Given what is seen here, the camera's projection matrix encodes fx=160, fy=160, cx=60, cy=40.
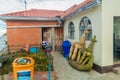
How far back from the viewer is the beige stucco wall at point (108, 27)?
8203mm

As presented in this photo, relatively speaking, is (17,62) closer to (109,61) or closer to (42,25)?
(109,61)

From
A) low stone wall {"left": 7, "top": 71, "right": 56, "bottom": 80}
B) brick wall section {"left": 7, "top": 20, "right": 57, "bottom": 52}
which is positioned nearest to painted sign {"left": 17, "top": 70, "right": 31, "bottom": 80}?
low stone wall {"left": 7, "top": 71, "right": 56, "bottom": 80}

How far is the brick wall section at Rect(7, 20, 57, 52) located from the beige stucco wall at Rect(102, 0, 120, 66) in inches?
295

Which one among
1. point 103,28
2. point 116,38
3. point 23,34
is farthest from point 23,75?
point 23,34

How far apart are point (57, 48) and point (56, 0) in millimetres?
13861

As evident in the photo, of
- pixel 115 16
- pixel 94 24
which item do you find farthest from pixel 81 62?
pixel 115 16

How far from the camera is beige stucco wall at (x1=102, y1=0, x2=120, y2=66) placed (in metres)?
8.20

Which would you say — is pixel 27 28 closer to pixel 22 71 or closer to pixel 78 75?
pixel 78 75

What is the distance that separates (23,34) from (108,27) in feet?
27.0

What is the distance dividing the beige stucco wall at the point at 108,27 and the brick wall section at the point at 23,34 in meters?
→ 7.49

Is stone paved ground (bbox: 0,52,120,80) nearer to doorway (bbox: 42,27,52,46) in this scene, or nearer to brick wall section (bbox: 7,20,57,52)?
brick wall section (bbox: 7,20,57,52)

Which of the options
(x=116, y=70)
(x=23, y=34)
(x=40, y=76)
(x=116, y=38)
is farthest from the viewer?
(x=23, y=34)

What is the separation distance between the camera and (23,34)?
1423 cm

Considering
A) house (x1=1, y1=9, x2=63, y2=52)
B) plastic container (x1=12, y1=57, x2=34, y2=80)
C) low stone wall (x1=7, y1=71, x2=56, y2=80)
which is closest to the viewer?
plastic container (x1=12, y1=57, x2=34, y2=80)
